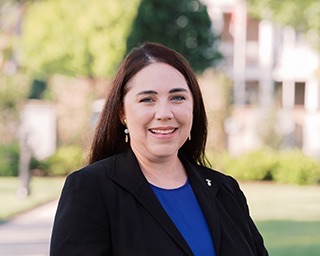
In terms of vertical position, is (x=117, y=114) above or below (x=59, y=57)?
below

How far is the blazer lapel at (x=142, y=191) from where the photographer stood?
2.64 m

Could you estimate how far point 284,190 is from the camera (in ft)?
73.5

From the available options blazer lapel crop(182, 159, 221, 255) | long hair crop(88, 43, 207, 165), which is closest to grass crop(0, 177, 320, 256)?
long hair crop(88, 43, 207, 165)

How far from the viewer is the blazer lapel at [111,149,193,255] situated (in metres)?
2.64

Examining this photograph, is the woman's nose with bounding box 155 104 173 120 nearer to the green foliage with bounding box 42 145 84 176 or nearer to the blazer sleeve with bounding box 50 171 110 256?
the blazer sleeve with bounding box 50 171 110 256

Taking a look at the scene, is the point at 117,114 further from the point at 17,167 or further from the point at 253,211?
the point at 17,167

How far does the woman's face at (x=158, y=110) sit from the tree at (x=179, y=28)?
85.7 ft

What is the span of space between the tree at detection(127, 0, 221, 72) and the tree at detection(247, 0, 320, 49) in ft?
22.7

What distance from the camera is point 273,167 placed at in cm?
2519

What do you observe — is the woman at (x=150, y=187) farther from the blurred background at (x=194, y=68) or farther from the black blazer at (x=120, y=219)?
the blurred background at (x=194, y=68)

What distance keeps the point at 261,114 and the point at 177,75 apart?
27.0 m

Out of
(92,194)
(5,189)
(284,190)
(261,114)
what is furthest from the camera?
(261,114)

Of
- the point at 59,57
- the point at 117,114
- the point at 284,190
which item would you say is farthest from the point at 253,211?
the point at 59,57

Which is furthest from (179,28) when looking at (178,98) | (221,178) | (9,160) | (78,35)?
(178,98)
